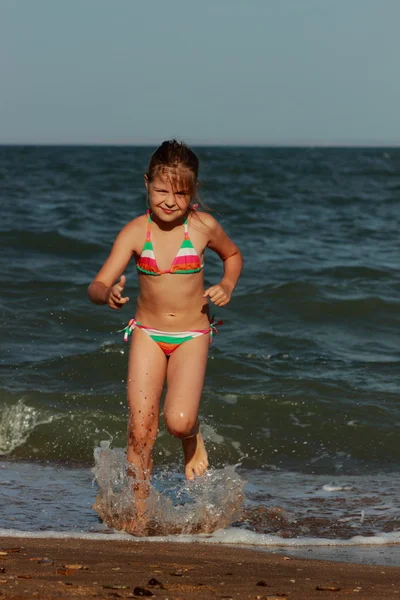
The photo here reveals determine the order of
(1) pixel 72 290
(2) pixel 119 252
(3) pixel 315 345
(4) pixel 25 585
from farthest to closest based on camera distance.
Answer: (1) pixel 72 290
(3) pixel 315 345
(2) pixel 119 252
(4) pixel 25 585

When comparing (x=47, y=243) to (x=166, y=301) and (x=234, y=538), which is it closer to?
(x=166, y=301)

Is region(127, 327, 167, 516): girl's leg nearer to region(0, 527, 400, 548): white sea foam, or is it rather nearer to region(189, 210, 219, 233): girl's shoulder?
region(0, 527, 400, 548): white sea foam

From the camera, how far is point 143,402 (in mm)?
4855

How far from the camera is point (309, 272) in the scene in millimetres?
13844

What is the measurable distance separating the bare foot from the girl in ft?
0.62

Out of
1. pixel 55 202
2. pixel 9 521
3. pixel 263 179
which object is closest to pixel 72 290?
pixel 9 521

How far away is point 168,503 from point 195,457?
30cm

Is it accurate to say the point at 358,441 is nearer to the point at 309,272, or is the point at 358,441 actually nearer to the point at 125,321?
the point at 125,321

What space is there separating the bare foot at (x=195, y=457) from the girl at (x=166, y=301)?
0.62ft

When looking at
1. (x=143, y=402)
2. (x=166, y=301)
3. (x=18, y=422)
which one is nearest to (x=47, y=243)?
(x=18, y=422)

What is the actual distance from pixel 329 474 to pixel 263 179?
33.3 metres

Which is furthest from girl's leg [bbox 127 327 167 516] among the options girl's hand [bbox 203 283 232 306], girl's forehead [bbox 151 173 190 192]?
girl's forehead [bbox 151 173 190 192]

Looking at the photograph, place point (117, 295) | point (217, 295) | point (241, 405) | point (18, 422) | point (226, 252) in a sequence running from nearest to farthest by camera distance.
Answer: point (117, 295)
point (217, 295)
point (226, 252)
point (18, 422)
point (241, 405)

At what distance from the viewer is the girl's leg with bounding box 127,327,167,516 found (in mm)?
4863
